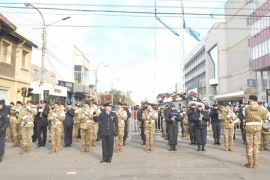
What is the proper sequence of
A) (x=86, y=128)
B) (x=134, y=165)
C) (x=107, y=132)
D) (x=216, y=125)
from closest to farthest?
(x=134, y=165) → (x=107, y=132) → (x=86, y=128) → (x=216, y=125)

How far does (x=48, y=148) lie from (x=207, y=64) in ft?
249

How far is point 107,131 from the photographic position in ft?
33.6

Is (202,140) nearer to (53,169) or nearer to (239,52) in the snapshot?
(53,169)

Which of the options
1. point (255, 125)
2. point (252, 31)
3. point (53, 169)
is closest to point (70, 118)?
point (53, 169)

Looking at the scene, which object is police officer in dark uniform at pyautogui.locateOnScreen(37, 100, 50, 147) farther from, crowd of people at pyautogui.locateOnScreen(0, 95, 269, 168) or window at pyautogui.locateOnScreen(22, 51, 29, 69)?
window at pyautogui.locateOnScreen(22, 51, 29, 69)

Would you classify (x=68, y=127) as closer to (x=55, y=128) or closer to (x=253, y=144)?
(x=55, y=128)

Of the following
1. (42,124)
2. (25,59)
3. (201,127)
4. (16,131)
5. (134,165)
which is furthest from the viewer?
(25,59)

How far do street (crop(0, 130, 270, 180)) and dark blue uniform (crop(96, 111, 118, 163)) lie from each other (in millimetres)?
312

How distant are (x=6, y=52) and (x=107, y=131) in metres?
14.6

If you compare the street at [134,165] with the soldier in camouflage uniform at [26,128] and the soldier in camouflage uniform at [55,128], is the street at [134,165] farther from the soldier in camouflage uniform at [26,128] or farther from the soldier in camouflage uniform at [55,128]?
the soldier in camouflage uniform at [26,128]

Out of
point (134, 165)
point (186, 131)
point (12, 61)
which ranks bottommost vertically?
point (134, 165)

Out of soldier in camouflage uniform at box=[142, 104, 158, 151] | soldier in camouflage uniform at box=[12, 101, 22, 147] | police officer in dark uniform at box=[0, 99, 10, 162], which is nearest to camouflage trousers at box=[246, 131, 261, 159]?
soldier in camouflage uniform at box=[142, 104, 158, 151]

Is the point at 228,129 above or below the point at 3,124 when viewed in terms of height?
below

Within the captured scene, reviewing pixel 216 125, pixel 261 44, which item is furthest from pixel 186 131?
pixel 261 44
